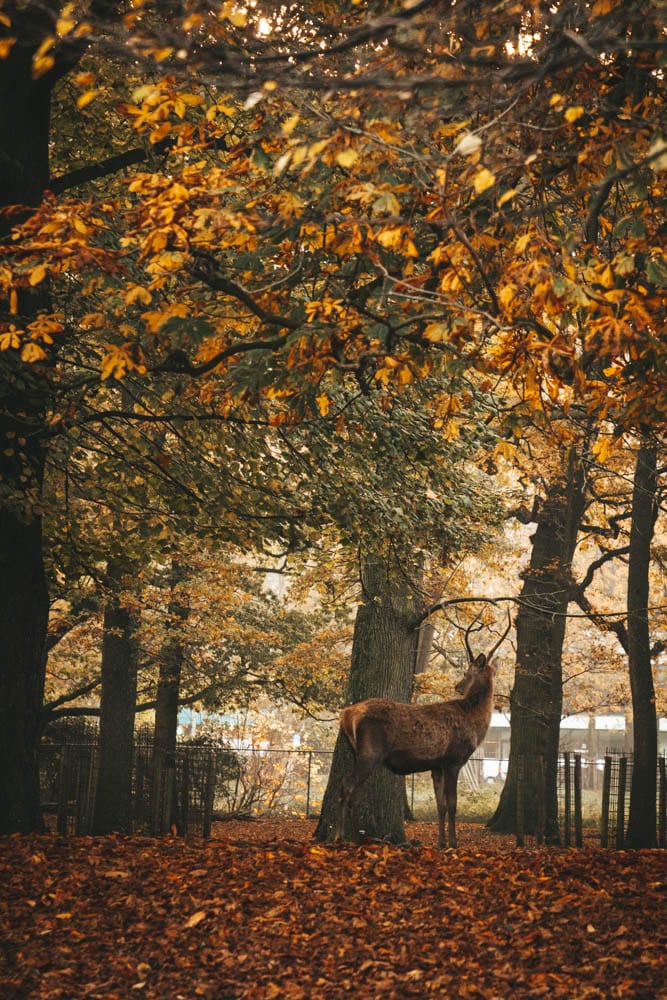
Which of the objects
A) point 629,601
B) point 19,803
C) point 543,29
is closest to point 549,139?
point 543,29

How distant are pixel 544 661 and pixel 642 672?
538 centimetres

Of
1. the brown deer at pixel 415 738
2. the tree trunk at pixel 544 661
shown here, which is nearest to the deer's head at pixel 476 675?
the brown deer at pixel 415 738

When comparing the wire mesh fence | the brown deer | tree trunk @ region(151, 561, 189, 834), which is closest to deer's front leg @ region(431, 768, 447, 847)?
the brown deer

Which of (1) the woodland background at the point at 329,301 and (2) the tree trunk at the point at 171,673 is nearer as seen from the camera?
(1) the woodland background at the point at 329,301

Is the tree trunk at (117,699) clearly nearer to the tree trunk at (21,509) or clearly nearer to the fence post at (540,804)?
the fence post at (540,804)

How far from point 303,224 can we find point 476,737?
20.1ft

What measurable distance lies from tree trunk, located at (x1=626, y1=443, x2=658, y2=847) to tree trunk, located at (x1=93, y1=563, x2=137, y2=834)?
325 inches

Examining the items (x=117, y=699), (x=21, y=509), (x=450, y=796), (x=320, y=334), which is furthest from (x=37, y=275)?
(x=117, y=699)

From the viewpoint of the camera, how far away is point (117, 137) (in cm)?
1182

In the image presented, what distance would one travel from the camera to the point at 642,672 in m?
15.4

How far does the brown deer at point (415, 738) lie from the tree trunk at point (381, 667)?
4127mm

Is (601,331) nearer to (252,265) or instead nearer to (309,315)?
(309,315)

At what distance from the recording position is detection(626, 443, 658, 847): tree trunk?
1454 centimetres

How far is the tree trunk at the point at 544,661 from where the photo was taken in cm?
1850
